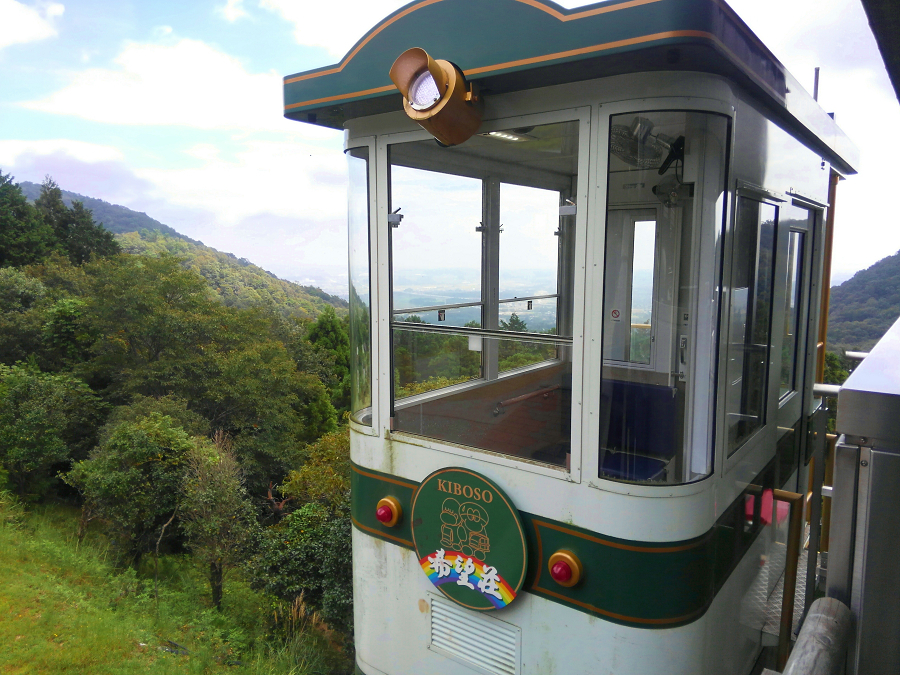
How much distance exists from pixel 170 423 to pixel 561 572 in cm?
1499

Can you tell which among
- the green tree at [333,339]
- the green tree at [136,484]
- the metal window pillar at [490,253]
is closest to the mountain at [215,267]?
the green tree at [333,339]

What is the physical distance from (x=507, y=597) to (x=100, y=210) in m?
80.5

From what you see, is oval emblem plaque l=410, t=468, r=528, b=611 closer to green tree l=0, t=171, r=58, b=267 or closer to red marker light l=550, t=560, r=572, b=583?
red marker light l=550, t=560, r=572, b=583

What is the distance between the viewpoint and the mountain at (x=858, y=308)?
5.77m

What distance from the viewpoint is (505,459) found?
108 inches

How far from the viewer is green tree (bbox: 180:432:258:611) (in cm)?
1204

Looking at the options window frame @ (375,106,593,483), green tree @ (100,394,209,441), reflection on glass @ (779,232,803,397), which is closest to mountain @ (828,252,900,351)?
reflection on glass @ (779,232,803,397)

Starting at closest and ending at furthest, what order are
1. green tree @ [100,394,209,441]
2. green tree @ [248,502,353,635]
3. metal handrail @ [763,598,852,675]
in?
metal handrail @ [763,598,852,675]
green tree @ [248,502,353,635]
green tree @ [100,394,209,441]

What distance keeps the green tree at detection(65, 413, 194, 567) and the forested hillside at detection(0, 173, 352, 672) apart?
0.03 meters

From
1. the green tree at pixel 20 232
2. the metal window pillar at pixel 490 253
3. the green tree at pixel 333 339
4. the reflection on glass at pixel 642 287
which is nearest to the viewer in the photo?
the reflection on glass at pixel 642 287

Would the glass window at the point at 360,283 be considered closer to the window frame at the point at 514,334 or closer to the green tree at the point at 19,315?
the window frame at the point at 514,334

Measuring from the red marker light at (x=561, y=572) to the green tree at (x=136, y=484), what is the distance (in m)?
12.9

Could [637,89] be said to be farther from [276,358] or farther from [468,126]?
[276,358]

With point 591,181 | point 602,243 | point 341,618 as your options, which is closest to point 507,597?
point 602,243
